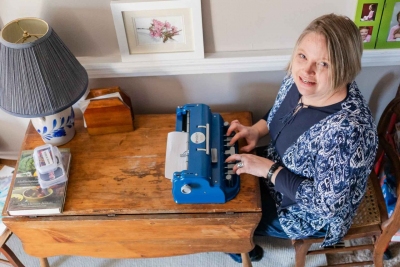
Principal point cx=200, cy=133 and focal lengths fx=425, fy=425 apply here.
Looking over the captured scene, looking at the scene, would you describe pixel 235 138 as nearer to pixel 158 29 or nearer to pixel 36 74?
pixel 158 29

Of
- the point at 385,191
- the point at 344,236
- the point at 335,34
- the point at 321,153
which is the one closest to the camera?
the point at 335,34

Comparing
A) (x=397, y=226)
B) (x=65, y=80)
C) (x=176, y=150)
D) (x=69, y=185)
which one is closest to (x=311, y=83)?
(x=176, y=150)

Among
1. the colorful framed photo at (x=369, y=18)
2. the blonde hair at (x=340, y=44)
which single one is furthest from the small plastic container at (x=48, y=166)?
the colorful framed photo at (x=369, y=18)

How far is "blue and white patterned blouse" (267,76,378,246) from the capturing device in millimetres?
1247

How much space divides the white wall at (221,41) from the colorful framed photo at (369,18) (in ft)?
0.10

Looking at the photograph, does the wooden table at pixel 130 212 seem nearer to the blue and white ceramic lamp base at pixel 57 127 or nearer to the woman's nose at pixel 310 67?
the blue and white ceramic lamp base at pixel 57 127

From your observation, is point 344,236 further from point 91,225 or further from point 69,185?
point 69,185

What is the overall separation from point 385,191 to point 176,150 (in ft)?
3.14

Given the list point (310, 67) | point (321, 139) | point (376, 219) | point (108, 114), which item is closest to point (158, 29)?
point (108, 114)

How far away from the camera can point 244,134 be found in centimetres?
160

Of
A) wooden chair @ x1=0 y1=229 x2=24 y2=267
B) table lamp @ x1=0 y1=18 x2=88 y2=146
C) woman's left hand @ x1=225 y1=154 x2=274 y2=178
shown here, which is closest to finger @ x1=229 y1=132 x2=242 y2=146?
woman's left hand @ x1=225 y1=154 x2=274 y2=178

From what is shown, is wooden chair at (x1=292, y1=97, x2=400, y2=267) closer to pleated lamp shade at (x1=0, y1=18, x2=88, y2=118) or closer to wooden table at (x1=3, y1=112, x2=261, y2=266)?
wooden table at (x1=3, y1=112, x2=261, y2=266)

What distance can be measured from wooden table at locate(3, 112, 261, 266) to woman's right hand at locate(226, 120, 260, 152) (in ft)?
0.30

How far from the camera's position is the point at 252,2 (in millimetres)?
1500
